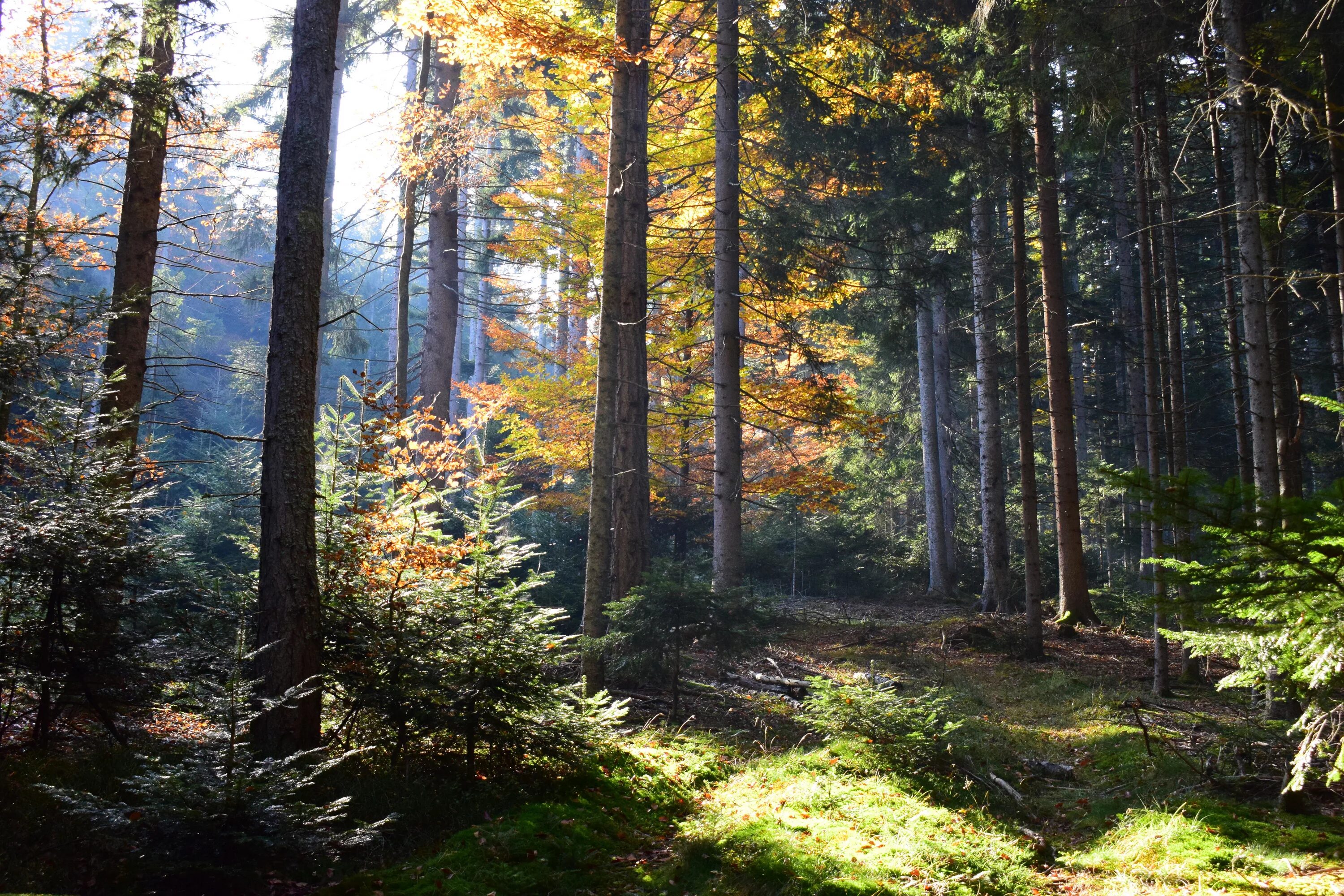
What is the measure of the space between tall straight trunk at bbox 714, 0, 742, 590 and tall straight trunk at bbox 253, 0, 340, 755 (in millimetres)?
7560

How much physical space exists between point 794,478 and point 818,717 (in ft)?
26.4

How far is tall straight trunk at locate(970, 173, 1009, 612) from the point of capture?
51.3ft

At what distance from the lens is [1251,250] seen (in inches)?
308

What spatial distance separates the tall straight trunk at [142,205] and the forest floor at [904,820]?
5801 mm

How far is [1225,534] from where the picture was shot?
11.5ft

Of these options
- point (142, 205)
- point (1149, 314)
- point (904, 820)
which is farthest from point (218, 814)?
point (1149, 314)

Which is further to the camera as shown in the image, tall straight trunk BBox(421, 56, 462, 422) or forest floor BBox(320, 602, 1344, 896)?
tall straight trunk BBox(421, 56, 462, 422)

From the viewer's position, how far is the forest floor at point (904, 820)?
3.96 metres

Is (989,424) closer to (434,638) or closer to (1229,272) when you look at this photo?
(1229,272)

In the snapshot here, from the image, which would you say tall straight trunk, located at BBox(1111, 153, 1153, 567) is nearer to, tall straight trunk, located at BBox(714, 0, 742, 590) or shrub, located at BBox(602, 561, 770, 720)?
tall straight trunk, located at BBox(714, 0, 742, 590)

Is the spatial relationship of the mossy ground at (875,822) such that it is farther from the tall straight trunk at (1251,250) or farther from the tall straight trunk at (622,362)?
the tall straight trunk at (1251,250)

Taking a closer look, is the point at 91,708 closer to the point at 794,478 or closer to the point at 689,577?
the point at 689,577

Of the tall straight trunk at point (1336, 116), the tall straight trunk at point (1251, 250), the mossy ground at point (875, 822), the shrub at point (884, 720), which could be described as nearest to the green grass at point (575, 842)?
the mossy ground at point (875, 822)

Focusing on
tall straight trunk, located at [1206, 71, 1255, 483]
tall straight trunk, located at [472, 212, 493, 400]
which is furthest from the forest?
tall straight trunk, located at [472, 212, 493, 400]
